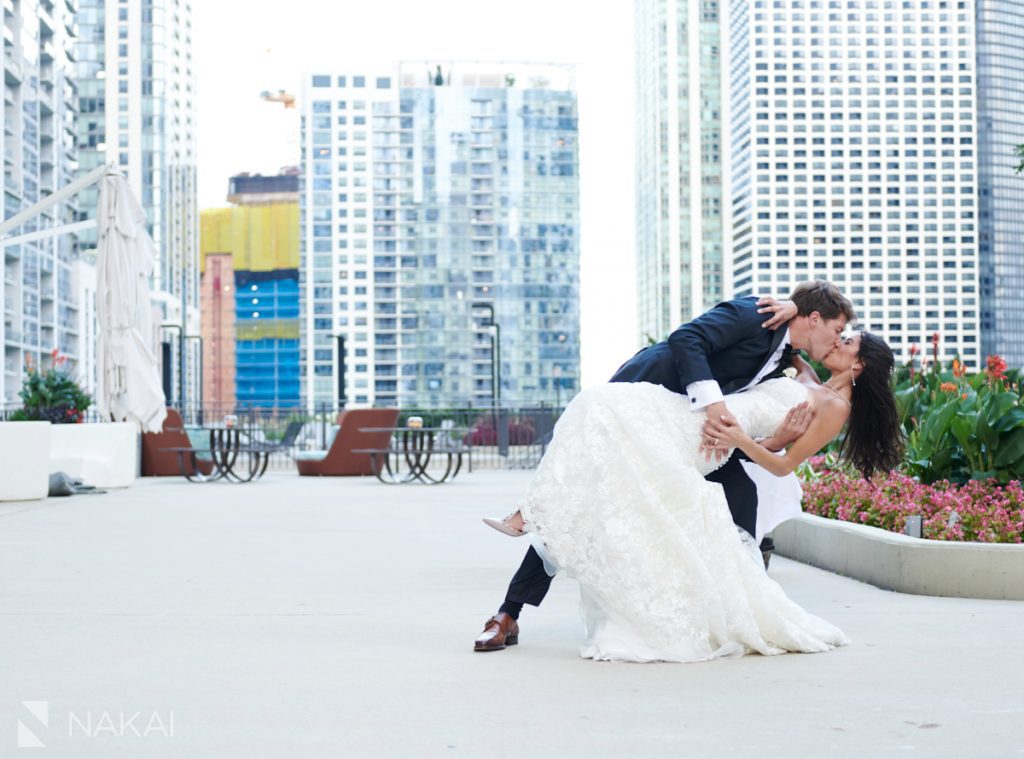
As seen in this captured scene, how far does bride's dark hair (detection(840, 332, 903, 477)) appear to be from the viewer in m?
5.09

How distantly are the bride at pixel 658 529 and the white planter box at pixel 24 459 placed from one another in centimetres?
995

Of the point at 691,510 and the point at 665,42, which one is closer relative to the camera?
the point at 691,510

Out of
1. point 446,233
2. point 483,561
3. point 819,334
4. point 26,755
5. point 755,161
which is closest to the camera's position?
point 26,755

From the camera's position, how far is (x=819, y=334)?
4965mm

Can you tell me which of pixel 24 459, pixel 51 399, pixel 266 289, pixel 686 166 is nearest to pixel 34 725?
pixel 24 459

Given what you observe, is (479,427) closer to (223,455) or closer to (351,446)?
(351,446)

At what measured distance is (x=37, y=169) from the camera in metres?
67.1

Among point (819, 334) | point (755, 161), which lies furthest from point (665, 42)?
point (819, 334)

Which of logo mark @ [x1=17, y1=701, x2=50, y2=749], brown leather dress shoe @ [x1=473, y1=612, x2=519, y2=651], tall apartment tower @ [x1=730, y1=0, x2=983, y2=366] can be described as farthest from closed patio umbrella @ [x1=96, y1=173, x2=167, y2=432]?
tall apartment tower @ [x1=730, y1=0, x2=983, y2=366]

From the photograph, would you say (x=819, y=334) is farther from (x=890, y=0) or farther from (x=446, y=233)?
(x=890, y=0)

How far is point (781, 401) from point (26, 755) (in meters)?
3.05

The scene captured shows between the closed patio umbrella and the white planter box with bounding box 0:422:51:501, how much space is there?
3.33 meters

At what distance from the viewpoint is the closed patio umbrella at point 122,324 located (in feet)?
56.1

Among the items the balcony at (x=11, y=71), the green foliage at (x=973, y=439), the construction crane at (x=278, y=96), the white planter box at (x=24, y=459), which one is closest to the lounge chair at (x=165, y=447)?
the white planter box at (x=24, y=459)
